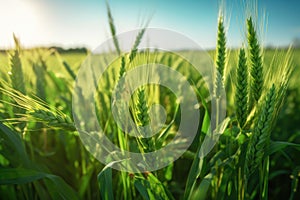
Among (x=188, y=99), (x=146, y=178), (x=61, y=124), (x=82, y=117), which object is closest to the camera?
(x=61, y=124)

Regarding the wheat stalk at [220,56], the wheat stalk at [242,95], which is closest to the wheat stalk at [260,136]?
the wheat stalk at [242,95]

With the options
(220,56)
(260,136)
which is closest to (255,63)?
(220,56)

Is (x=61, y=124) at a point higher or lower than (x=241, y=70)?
lower

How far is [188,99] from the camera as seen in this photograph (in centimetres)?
212

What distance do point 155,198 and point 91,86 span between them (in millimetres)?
837

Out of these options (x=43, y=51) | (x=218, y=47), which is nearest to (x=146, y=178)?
(x=218, y=47)

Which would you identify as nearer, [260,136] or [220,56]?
[260,136]

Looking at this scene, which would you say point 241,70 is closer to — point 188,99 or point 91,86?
point 91,86

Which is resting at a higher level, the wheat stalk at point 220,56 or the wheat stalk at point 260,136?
the wheat stalk at point 220,56

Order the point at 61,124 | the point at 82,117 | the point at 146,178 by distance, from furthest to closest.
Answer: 1. the point at 82,117
2. the point at 146,178
3. the point at 61,124

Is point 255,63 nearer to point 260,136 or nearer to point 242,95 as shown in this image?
point 242,95

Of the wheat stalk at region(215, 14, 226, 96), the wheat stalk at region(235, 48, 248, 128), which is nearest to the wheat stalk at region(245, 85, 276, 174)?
the wheat stalk at region(235, 48, 248, 128)

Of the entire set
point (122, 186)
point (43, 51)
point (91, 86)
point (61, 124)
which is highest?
point (43, 51)

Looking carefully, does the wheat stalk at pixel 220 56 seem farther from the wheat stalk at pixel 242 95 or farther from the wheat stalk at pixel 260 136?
the wheat stalk at pixel 260 136
